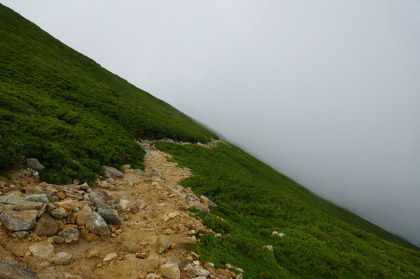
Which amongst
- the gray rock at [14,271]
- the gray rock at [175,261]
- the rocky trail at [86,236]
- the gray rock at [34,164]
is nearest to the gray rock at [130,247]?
the rocky trail at [86,236]

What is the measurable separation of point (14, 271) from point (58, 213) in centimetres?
220

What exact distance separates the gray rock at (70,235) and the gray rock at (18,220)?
83 cm

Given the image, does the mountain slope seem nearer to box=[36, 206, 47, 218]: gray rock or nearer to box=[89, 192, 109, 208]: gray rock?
box=[89, 192, 109, 208]: gray rock

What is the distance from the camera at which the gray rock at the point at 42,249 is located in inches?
204

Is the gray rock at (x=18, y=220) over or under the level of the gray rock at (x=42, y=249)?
over

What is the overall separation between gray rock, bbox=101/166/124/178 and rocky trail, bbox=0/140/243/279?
9.69 feet

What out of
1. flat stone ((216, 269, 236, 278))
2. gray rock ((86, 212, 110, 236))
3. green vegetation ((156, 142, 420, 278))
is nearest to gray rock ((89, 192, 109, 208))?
gray rock ((86, 212, 110, 236))

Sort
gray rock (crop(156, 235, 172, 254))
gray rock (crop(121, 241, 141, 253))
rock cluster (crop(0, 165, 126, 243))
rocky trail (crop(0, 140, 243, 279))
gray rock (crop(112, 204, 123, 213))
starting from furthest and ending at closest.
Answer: gray rock (crop(112, 204, 123, 213))
gray rock (crop(156, 235, 172, 254))
gray rock (crop(121, 241, 141, 253))
rock cluster (crop(0, 165, 126, 243))
rocky trail (crop(0, 140, 243, 279))

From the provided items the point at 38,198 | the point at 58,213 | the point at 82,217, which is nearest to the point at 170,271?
the point at 82,217

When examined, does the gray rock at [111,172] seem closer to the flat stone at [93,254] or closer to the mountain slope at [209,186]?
the mountain slope at [209,186]

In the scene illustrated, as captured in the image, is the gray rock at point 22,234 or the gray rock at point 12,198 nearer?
the gray rock at point 22,234

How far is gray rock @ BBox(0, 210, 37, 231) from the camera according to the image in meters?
5.35

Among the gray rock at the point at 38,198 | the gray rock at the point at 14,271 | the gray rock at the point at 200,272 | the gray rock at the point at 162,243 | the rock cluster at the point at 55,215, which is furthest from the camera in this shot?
the gray rock at the point at 162,243

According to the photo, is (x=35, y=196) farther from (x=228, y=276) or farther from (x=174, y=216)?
(x=228, y=276)
